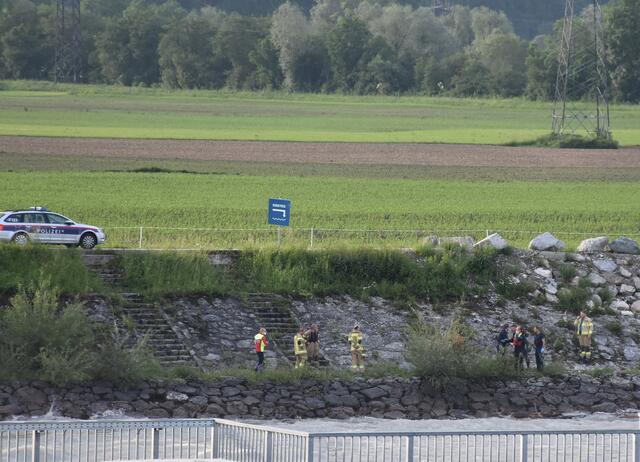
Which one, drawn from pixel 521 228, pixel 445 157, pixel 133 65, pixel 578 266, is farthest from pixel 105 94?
pixel 578 266

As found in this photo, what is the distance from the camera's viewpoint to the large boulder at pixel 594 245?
43.4 m

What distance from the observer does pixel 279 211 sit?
41.1m

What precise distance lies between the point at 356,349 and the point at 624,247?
493 inches

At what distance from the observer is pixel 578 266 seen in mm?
42094

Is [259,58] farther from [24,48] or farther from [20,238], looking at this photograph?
[20,238]

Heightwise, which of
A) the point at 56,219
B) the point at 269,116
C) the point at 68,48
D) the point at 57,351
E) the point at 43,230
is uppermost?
the point at 68,48

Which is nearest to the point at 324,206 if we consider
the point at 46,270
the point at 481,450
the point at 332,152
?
the point at 46,270

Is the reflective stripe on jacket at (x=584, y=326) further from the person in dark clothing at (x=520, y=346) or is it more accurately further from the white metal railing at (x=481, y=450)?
the white metal railing at (x=481, y=450)

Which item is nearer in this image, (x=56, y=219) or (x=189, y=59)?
(x=56, y=219)

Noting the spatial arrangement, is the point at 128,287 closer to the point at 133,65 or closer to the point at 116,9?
the point at 133,65

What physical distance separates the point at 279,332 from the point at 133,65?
10746 centimetres

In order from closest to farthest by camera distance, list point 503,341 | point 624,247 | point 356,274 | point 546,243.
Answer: point 503,341, point 356,274, point 546,243, point 624,247

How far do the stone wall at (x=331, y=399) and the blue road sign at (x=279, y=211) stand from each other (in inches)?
330

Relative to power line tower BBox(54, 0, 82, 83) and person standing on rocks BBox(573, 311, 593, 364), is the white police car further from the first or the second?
power line tower BBox(54, 0, 82, 83)
